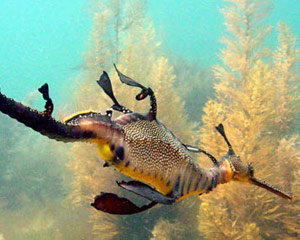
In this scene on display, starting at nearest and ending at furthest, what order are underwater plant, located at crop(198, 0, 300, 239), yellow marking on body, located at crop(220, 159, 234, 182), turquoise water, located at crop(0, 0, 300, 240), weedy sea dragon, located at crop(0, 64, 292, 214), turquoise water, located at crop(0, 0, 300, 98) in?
weedy sea dragon, located at crop(0, 64, 292, 214) → yellow marking on body, located at crop(220, 159, 234, 182) → underwater plant, located at crop(198, 0, 300, 239) → turquoise water, located at crop(0, 0, 300, 240) → turquoise water, located at crop(0, 0, 300, 98)

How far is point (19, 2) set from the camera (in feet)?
366

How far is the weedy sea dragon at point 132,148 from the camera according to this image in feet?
2.18

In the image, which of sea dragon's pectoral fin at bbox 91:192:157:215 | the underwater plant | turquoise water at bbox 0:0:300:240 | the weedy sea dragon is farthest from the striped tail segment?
the underwater plant

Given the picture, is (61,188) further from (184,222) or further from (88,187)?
(184,222)

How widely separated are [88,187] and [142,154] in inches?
261

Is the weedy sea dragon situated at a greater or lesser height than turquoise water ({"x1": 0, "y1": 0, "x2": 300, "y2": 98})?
lesser

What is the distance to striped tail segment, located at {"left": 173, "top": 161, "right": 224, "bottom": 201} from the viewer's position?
0.86 meters

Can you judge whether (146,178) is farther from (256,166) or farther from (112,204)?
(256,166)

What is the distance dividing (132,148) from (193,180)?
0.86ft

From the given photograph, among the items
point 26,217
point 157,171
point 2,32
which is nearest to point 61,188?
point 26,217

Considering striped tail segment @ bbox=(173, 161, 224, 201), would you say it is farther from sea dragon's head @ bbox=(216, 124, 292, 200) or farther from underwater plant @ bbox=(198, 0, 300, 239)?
underwater plant @ bbox=(198, 0, 300, 239)

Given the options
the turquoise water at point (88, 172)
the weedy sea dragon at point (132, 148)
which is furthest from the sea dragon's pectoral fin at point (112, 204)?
the turquoise water at point (88, 172)

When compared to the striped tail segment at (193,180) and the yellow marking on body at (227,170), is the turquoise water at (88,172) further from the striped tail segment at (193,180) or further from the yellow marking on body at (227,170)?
the yellow marking on body at (227,170)

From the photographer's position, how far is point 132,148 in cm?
79
